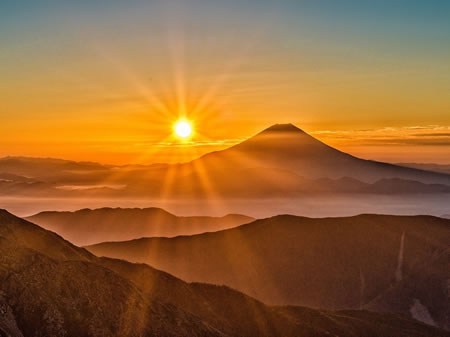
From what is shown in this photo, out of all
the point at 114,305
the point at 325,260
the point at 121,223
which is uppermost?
the point at 114,305

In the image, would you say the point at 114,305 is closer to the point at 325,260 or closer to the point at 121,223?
the point at 325,260

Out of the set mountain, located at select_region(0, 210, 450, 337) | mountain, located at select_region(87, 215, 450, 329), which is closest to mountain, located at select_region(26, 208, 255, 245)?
mountain, located at select_region(87, 215, 450, 329)

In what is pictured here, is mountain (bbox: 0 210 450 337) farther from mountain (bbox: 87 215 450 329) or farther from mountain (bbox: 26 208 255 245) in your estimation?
mountain (bbox: 26 208 255 245)

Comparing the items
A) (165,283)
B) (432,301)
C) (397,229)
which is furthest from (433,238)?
(165,283)

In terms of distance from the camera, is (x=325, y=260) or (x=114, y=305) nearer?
(x=114, y=305)

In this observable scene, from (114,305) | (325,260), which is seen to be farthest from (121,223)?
(114,305)

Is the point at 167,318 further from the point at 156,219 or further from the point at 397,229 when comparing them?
the point at 156,219

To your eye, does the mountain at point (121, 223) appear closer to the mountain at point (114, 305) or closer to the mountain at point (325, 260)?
the mountain at point (325, 260)
